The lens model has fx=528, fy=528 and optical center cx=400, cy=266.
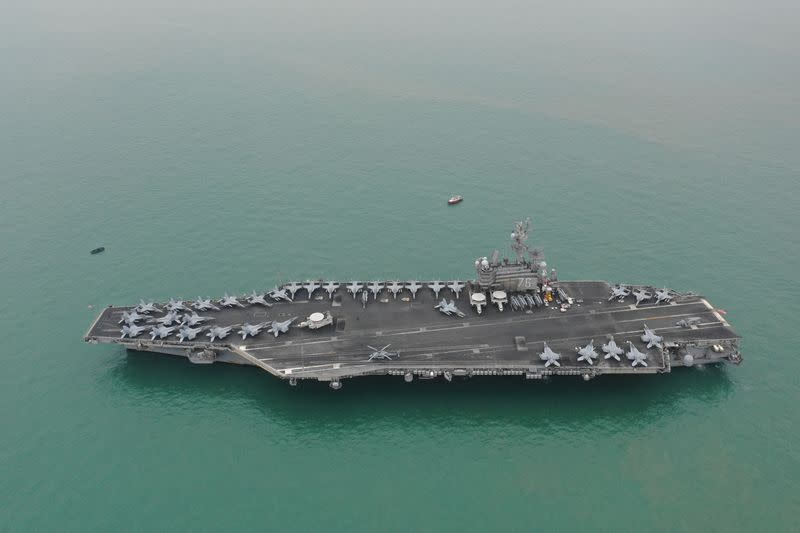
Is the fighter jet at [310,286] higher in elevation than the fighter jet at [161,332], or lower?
higher

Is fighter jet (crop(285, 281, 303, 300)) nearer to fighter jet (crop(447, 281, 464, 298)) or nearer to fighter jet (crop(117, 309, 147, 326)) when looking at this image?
fighter jet (crop(117, 309, 147, 326))

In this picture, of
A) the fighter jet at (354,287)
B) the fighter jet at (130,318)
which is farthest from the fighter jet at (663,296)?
the fighter jet at (130,318)

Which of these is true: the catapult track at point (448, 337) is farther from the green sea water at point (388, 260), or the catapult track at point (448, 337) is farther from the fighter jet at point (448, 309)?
the green sea water at point (388, 260)

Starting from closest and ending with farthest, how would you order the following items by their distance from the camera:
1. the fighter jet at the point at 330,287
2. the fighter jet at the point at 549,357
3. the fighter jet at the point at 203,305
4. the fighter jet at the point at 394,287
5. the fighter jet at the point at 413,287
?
the fighter jet at the point at 549,357 → the fighter jet at the point at 203,305 → the fighter jet at the point at 413,287 → the fighter jet at the point at 394,287 → the fighter jet at the point at 330,287

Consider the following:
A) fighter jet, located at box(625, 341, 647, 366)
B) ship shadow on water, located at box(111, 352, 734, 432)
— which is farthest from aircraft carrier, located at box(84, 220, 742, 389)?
ship shadow on water, located at box(111, 352, 734, 432)

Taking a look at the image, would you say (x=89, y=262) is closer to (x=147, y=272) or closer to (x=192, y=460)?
(x=147, y=272)

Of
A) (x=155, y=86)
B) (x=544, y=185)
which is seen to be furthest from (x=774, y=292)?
(x=155, y=86)
